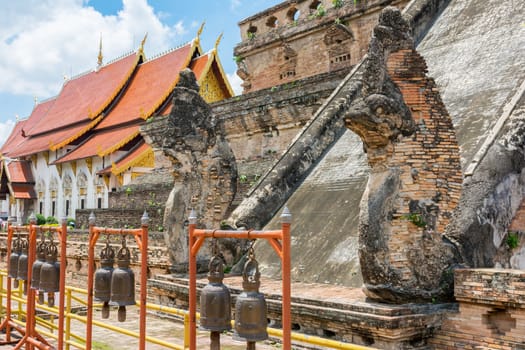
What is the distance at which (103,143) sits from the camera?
961 inches

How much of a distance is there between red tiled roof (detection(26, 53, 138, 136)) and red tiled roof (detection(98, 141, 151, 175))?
16.2 ft

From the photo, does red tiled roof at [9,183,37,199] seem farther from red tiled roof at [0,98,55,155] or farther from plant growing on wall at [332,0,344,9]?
plant growing on wall at [332,0,344,9]

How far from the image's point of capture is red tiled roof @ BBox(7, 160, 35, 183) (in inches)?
1236

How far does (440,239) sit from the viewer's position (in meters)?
5.49

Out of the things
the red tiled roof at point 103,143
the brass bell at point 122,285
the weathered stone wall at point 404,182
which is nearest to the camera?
the brass bell at point 122,285

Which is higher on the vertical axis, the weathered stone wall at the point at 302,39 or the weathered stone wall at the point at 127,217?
the weathered stone wall at the point at 302,39

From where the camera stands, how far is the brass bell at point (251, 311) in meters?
3.78

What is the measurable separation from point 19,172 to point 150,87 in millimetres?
10879

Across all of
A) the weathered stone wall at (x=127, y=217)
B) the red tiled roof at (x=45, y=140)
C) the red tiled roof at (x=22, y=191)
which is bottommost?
the weathered stone wall at (x=127, y=217)

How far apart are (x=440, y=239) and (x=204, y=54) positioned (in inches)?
799

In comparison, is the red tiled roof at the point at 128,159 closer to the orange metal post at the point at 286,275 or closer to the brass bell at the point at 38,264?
the brass bell at the point at 38,264

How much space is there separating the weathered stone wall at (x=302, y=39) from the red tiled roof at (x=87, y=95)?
10.9 m

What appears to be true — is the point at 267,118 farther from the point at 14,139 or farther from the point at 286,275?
the point at 14,139

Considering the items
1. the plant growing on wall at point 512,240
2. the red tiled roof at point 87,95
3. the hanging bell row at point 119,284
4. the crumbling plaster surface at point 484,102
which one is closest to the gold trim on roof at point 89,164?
the red tiled roof at point 87,95
